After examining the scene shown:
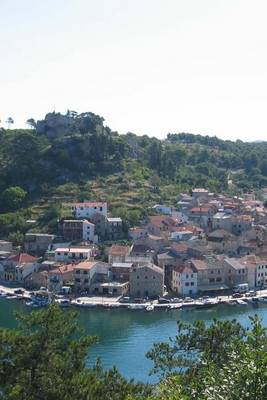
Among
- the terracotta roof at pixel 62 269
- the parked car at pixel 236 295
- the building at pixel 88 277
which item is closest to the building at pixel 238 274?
the parked car at pixel 236 295

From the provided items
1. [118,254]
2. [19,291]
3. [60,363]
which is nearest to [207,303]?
[118,254]

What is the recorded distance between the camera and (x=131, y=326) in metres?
25.9

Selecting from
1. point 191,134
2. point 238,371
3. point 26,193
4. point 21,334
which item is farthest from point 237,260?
point 191,134

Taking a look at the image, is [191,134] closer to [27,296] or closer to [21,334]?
[27,296]

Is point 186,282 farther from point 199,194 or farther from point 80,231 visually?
point 199,194

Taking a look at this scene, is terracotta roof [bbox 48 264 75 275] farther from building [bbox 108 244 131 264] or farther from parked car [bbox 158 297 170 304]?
parked car [bbox 158 297 170 304]

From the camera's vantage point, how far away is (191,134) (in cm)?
9256

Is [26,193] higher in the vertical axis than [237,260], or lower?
higher

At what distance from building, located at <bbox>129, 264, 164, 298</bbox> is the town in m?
0.05

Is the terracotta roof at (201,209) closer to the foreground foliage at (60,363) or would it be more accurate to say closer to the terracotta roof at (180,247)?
the terracotta roof at (180,247)

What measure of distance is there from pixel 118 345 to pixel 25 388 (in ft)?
43.7

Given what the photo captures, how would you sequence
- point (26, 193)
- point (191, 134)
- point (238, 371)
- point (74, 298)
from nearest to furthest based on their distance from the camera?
point (238, 371)
point (74, 298)
point (26, 193)
point (191, 134)

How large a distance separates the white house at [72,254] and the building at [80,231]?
303 cm

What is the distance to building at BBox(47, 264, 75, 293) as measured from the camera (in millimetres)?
31172
